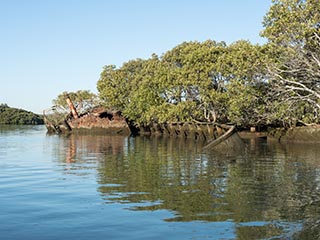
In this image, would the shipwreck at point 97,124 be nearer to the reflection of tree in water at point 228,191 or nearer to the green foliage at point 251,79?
the green foliage at point 251,79

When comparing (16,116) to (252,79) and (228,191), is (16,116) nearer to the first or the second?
(252,79)

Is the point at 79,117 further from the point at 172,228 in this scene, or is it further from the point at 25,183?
the point at 172,228

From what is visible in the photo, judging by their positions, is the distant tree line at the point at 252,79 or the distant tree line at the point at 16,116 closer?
the distant tree line at the point at 252,79

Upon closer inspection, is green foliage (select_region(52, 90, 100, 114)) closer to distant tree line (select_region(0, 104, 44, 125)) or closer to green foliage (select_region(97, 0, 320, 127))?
green foliage (select_region(97, 0, 320, 127))

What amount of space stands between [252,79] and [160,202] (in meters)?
34.4

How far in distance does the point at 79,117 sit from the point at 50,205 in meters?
71.3

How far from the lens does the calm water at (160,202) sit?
11.1 m

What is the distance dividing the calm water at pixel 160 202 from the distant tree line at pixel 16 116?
6496 inches

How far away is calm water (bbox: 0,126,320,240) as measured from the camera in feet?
36.3

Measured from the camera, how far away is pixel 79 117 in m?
84.7

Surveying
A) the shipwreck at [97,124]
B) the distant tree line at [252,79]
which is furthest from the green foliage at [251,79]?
the shipwreck at [97,124]

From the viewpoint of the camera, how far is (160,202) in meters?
14.6

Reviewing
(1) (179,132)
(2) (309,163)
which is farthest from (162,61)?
(2) (309,163)

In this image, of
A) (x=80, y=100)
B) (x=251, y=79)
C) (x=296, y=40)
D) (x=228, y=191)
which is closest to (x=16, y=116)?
(x=80, y=100)
